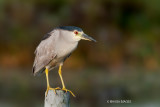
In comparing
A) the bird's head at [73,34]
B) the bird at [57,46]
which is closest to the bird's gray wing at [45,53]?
the bird at [57,46]

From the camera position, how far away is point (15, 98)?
34.2ft

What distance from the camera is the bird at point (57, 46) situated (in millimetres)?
5862

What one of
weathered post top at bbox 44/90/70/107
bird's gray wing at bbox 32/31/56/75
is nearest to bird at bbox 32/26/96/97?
bird's gray wing at bbox 32/31/56/75

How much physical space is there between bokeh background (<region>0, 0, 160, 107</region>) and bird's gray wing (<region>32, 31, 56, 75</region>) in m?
4.67

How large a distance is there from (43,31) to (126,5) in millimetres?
3543

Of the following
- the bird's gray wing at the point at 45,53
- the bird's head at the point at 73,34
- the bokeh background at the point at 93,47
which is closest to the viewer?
the bird's head at the point at 73,34

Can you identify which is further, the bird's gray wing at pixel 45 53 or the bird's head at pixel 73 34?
the bird's gray wing at pixel 45 53

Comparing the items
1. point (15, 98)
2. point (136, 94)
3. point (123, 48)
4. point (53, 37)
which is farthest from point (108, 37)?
point (53, 37)

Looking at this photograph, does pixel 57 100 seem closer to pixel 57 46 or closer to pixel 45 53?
pixel 57 46

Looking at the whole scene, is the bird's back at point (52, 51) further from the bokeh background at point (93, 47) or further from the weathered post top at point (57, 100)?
the bokeh background at point (93, 47)

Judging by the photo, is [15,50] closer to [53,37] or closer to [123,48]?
[123,48]

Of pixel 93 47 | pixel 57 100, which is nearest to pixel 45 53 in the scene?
pixel 57 100

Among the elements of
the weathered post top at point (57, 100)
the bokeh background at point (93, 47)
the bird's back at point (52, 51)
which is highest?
the bokeh background at point (93, 47)

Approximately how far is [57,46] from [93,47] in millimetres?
→ 9286
